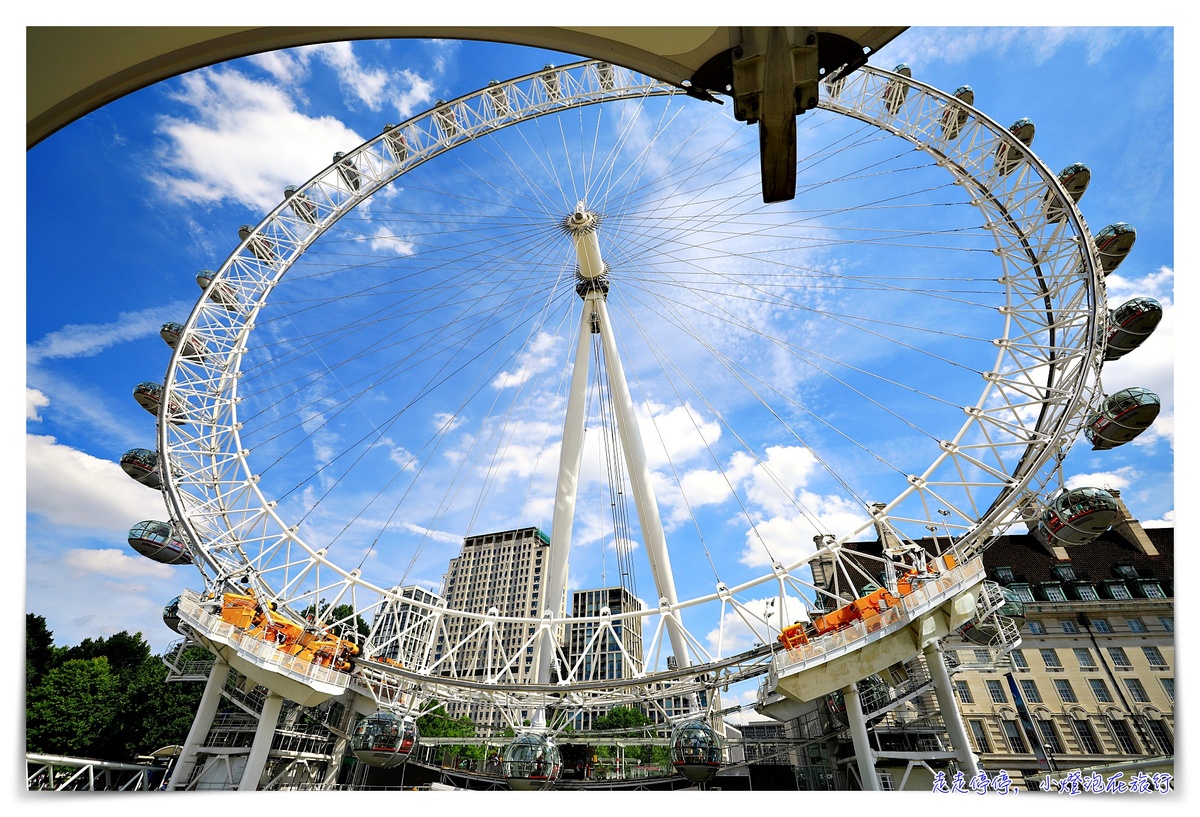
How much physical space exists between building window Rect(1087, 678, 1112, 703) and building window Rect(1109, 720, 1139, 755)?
4.45 feet

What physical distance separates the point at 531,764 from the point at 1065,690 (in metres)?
35.1

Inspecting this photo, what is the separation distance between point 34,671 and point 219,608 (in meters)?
29.8

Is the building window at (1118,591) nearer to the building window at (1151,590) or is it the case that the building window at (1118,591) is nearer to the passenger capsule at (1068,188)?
the building window at (1151,590)

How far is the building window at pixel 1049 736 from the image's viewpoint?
3588 cm

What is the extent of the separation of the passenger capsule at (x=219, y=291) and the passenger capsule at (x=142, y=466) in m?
8.77

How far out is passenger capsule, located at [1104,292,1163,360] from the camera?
22656 mm

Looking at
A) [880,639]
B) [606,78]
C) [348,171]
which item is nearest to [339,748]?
[880,639]

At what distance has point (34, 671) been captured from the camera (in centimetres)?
4356

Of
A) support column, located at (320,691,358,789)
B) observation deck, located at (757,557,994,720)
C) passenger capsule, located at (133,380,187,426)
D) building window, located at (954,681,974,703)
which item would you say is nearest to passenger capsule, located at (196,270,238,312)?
passenger capsule, located at (133,380,187,426)

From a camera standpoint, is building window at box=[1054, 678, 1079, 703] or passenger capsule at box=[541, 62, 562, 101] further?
building window at box=[1054, 678, 1079, 703]

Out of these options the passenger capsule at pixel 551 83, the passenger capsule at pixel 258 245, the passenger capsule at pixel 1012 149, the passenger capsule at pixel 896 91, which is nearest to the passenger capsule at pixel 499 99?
the passenger capsule at pixel 551 83

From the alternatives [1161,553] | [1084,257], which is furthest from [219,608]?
[1161,553]

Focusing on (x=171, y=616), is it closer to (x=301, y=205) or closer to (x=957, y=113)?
(x=301, y=205)

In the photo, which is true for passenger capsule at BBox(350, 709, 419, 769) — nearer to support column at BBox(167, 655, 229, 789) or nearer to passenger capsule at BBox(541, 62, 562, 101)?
support column at BBox(167, 655, 229, 789)
